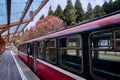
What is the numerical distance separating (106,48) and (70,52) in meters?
2.51

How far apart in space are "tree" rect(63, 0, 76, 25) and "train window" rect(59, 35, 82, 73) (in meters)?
52.4

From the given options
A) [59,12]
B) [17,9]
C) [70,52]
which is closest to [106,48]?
[70,52]

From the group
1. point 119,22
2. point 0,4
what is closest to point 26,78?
point 119,22

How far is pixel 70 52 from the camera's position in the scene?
6395mm

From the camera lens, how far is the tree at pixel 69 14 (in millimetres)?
60250

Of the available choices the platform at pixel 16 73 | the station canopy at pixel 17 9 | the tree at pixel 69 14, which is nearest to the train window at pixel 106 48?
the platform at pixel 16 73

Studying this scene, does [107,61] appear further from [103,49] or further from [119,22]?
[119,22]

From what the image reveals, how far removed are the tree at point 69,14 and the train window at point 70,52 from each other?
172 ft

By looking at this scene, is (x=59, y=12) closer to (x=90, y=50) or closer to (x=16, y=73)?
(x=16, y=73)

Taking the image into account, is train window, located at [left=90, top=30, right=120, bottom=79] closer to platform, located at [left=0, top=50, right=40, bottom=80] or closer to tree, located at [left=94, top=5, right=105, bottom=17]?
platform, located at [left=0, top=50, right=40, bottom=80]

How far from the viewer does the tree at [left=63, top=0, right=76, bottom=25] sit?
2372 inches

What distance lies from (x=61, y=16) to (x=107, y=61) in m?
62.2

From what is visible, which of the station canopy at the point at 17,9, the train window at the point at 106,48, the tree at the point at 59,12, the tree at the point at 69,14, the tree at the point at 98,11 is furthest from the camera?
the tree at the point at 59,12

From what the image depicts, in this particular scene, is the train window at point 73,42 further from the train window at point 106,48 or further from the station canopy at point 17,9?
the station canopy at point 17,9
